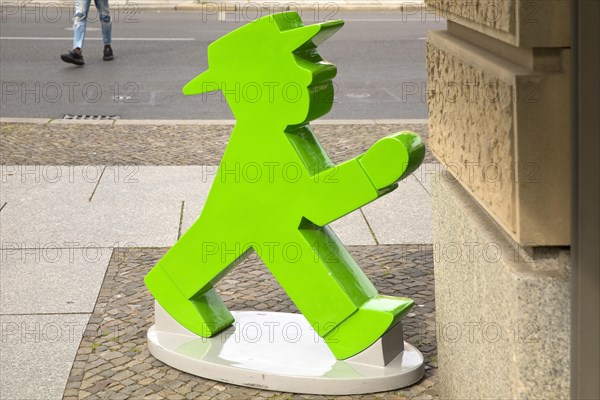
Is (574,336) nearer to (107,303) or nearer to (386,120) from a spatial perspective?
(107,303)

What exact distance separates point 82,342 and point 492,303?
241 centimetres

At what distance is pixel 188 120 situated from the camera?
10.1m

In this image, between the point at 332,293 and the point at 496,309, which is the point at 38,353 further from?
the point at 496,309

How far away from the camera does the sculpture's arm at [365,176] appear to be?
3.67 meters

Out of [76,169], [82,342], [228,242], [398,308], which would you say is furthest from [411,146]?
[76,169]

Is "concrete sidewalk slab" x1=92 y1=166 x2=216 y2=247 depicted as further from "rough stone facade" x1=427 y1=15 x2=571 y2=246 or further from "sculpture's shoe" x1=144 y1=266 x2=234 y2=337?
"rough stone facade" x1=427 y1=15 x2=571 y2=246

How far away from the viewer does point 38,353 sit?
442 cm

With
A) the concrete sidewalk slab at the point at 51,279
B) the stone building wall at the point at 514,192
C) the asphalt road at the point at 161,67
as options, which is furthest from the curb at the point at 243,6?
the stone building wall at the point at 514,192

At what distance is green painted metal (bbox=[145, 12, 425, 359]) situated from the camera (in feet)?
12.7

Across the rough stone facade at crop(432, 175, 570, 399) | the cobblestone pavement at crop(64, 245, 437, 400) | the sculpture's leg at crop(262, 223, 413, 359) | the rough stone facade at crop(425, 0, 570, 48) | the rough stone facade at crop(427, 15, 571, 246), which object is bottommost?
the cobblestone pavement at crop(64, 245, 437, 400)

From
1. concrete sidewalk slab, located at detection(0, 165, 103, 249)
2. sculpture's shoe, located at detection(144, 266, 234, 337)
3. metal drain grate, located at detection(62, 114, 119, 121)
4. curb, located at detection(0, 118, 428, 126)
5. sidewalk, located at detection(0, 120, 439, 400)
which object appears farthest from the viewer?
metal drain grate, located at detection(62, 114, 119, 121)

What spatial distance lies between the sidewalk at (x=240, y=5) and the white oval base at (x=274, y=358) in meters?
16.5

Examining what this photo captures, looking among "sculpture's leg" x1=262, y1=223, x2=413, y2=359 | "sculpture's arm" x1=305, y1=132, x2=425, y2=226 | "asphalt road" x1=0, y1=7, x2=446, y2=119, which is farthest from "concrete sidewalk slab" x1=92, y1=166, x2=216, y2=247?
"asphalt road" x1=0, y1=7, x2=446, y2=119

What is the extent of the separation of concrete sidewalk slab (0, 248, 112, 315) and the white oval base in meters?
0.69
